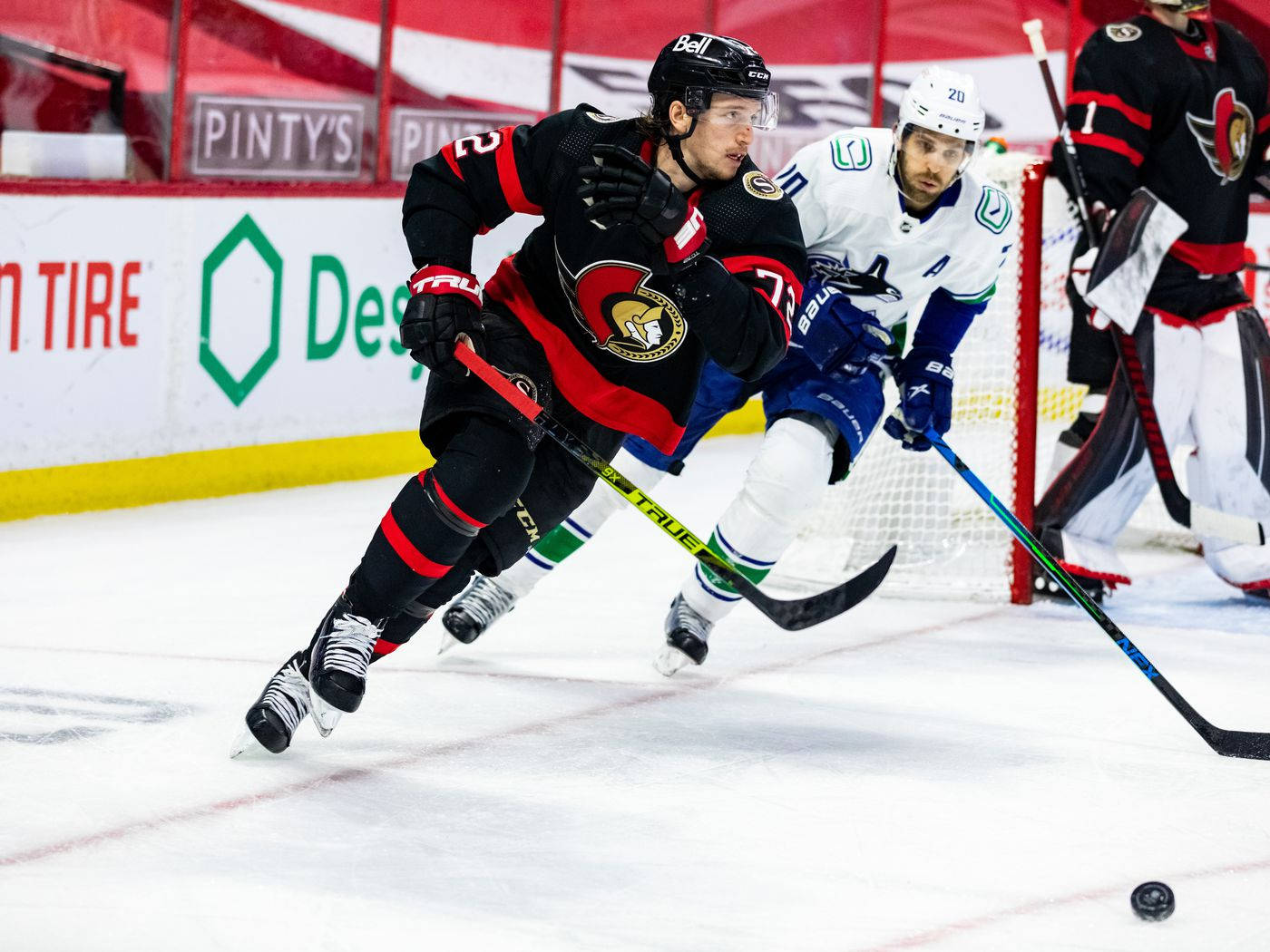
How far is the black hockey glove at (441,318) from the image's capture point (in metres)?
2.72

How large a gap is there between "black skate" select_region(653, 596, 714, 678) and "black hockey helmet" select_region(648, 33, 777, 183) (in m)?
1.00

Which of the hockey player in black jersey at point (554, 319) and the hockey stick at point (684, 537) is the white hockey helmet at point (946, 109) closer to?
the hockey player in black jersey at point (554, 319)

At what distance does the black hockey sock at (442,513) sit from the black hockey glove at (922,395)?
106cm

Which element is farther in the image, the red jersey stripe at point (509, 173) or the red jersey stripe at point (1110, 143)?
the red jersey stripe at point (1110, 143)

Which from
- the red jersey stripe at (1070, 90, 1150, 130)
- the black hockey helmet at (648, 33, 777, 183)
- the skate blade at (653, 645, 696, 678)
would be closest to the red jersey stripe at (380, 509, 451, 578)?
the black hockey helmet at (648, 33, 777, 183)

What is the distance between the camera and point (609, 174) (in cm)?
256

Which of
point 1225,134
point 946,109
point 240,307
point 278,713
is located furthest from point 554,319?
point 240,307

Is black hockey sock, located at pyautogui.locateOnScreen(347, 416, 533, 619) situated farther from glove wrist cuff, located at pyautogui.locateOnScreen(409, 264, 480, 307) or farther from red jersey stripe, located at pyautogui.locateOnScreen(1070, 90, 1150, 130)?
red jersey stripe, located at pyautogui.locateOnScreen(1070, 90, 1150, 130)

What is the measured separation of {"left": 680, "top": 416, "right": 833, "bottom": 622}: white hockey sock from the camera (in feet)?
11.4

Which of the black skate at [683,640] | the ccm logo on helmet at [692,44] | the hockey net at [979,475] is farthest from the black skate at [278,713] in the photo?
→ the hockey net at [979,475]

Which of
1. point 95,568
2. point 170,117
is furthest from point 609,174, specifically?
point 170,117

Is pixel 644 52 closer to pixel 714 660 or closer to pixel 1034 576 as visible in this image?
pixel 1034 576

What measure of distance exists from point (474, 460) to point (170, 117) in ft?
9.68

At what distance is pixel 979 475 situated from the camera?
15.5 feet
